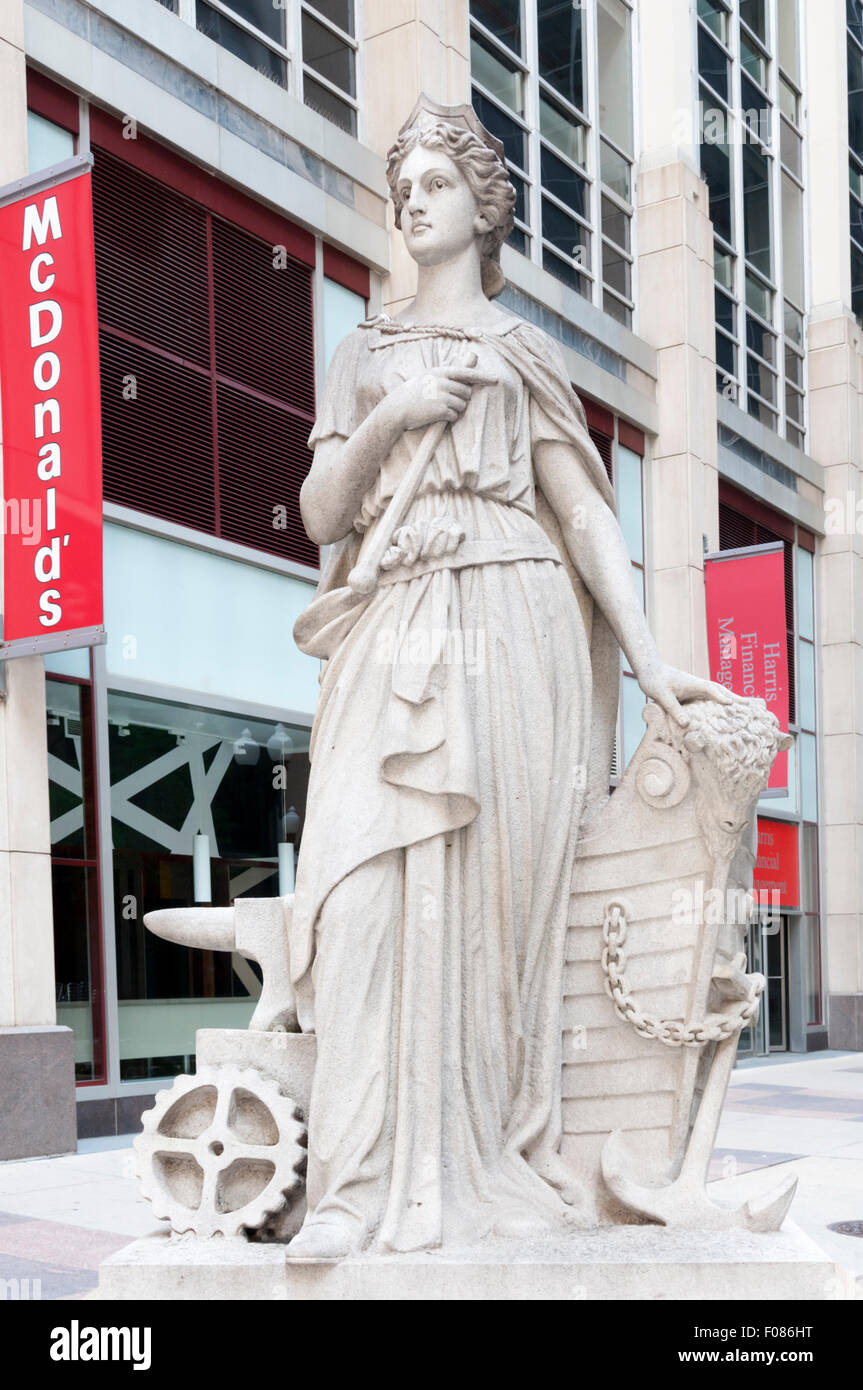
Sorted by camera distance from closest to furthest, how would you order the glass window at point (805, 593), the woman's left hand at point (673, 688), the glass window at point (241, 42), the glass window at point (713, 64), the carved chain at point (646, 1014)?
the carved chain at point (646, 1014), the woman's left hand at point (673, 688), the glass window at point (241, 42), the glass window at point (713, 64), the glass window at point (805, 593)

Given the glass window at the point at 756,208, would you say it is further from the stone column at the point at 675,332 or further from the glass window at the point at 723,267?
the stone column at the point at 675,332

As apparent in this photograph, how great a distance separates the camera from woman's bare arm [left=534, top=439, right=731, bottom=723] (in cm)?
457

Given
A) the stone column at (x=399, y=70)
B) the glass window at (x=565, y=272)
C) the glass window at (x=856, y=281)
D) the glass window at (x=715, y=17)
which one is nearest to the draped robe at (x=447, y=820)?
the stone column at (x=399, y=70)

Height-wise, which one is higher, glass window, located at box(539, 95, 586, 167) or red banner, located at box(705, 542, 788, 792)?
glass window, located at box(539, 95, 586, 167)

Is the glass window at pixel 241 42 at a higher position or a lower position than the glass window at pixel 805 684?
higher

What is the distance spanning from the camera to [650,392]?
20672mm

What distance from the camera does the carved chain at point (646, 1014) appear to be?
4215mm

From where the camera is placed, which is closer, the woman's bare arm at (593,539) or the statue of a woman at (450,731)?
the statue of a woman at (450,731)

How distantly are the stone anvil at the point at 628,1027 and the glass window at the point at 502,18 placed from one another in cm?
1509

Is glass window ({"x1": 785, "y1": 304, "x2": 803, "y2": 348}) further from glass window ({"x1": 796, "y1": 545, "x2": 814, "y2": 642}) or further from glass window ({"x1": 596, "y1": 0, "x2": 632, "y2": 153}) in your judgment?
glass window ({"x1": 596, "y1": 0, "x2": 632, "y2": 153})

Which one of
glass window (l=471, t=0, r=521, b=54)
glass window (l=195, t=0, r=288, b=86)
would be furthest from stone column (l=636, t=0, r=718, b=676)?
glass window (l=195, t=0, r=288, b=86)

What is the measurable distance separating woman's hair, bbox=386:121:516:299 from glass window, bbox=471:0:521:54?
13.8 metres

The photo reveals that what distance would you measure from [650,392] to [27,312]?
449 inches
